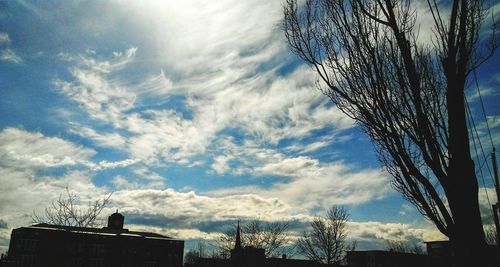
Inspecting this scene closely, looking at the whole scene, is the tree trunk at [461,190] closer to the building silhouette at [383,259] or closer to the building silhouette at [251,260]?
the building silhouette at [251,260]

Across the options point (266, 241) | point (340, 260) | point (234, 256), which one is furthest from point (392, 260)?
point (234, 256)

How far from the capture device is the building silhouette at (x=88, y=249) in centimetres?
5038

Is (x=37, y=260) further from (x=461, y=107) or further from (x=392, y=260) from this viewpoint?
(x=461, y=107)

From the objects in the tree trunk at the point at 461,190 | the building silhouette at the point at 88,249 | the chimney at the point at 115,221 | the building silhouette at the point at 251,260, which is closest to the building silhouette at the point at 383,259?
the building silhouette at the point at 251,260

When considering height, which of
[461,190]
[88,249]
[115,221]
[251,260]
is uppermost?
[115,221]

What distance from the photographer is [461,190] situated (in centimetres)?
559

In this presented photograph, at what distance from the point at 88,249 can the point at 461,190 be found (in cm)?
5731

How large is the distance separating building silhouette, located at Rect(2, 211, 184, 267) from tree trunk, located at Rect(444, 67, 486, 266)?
47968 mm

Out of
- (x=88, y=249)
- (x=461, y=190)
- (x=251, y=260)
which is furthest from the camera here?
(x=88, y=249)

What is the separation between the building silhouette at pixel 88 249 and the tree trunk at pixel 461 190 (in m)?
48.0

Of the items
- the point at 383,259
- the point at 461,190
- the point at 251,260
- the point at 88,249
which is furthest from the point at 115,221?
the point at 461,190

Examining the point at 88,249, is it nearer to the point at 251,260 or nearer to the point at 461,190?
the point at 251,260

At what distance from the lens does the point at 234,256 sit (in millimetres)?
55938

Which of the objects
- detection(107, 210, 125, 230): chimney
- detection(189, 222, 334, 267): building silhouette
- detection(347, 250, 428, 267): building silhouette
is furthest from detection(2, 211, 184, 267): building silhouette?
detection(347, 250, 428, 267): building silhouette
